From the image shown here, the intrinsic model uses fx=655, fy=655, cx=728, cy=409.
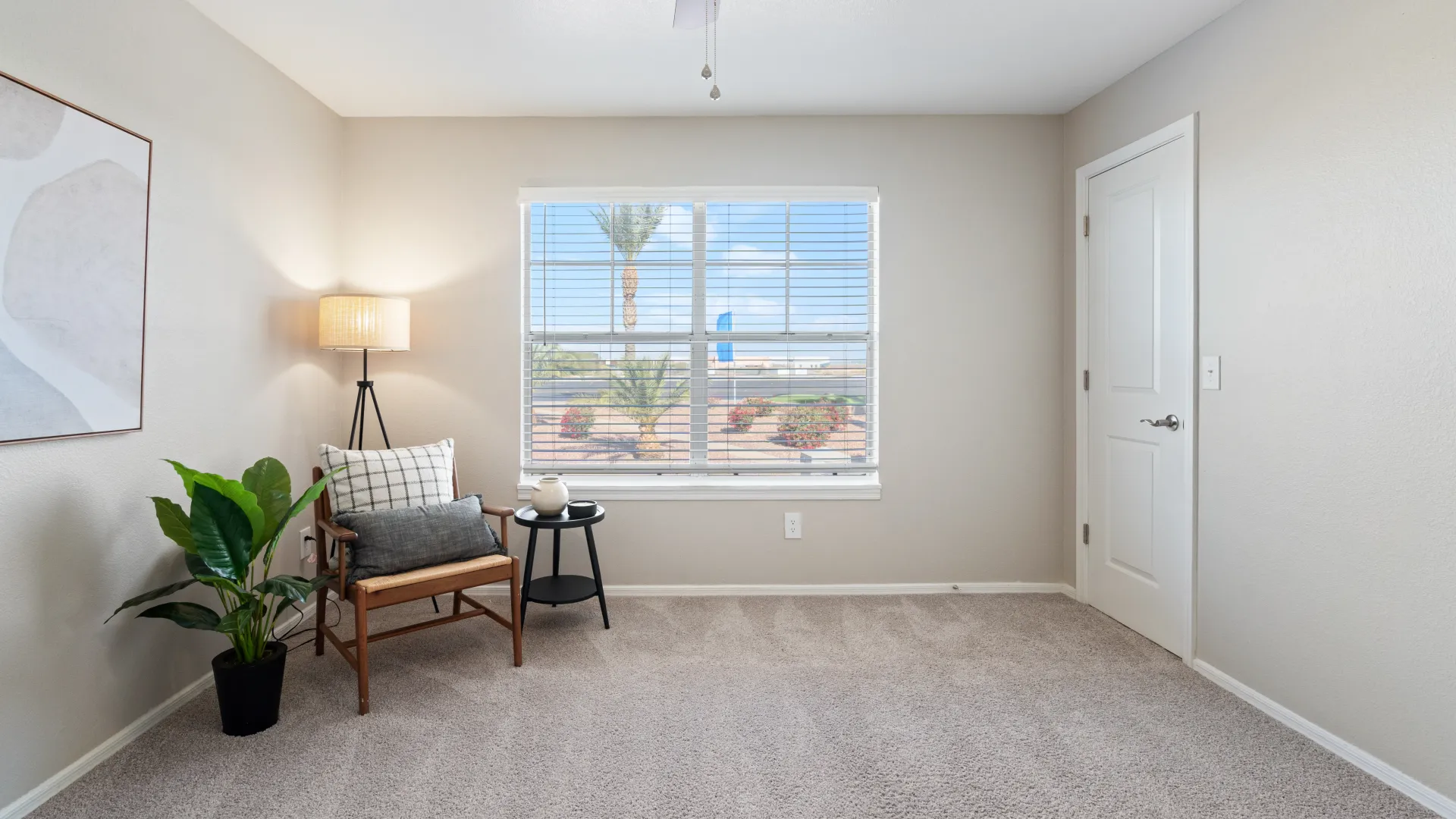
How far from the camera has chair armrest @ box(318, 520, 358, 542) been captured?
238 cm

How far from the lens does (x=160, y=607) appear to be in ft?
6.45

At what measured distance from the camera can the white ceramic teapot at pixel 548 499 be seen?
2.94m

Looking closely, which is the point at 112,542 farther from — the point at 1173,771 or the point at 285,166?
the point at 1173,771

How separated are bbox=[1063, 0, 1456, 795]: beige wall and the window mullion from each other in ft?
6.96

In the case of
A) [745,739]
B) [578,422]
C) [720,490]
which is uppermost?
[578,422]

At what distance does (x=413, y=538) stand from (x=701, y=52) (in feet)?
7.28

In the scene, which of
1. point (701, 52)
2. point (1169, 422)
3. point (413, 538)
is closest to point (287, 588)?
point (413, 538)

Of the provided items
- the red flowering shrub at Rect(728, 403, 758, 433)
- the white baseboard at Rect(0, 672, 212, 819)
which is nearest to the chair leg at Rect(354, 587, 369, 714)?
the white baseboard at Rect(0, 672, 212, 819)

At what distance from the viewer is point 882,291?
3.35 metres

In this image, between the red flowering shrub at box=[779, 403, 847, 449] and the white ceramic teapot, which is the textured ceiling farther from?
the white ceramic teapot

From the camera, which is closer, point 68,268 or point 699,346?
point 68,268

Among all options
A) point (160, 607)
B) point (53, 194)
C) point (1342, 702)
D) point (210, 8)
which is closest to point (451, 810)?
point (160, 607)

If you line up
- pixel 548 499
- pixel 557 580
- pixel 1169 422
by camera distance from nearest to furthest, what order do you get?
1. pixel 1169 422
2. pixel 548 499
3. pixel 557 580

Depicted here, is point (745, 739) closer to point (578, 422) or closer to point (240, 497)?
point (240, 497)
